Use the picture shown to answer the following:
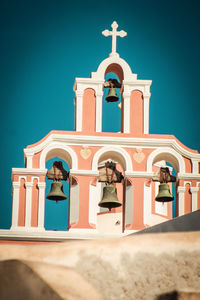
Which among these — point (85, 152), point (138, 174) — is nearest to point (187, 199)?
point (138, 174)

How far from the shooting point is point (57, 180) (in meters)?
16.6

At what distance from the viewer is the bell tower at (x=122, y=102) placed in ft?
56.8

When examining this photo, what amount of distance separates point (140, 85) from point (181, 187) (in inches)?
105

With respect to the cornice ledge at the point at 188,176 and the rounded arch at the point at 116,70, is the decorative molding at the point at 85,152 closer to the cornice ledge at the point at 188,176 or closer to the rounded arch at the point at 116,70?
the cornice ledge at the point at 188,176

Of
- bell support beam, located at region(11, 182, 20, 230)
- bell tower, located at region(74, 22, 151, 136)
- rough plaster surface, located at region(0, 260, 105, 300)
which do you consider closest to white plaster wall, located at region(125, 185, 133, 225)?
bell tower, located at region(74, 22, 151, 136)

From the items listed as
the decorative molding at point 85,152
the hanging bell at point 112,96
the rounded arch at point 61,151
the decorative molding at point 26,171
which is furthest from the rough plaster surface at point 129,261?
the hanging bell at point 112,96

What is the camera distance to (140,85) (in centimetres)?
1777

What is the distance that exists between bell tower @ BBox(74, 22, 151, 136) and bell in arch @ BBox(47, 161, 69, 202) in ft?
3.50

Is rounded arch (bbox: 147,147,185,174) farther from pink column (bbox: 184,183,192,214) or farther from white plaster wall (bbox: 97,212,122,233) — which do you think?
white plaster wall (bbox: 97,212,122,233)

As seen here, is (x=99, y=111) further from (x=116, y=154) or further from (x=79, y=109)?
(x=116, y=154)

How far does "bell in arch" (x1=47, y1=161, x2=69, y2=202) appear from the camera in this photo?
52.8 ft

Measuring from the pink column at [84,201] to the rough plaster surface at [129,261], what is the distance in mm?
12365

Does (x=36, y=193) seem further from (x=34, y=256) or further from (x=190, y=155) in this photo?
(x=34, y=256)

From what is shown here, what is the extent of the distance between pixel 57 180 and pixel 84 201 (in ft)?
2.48
